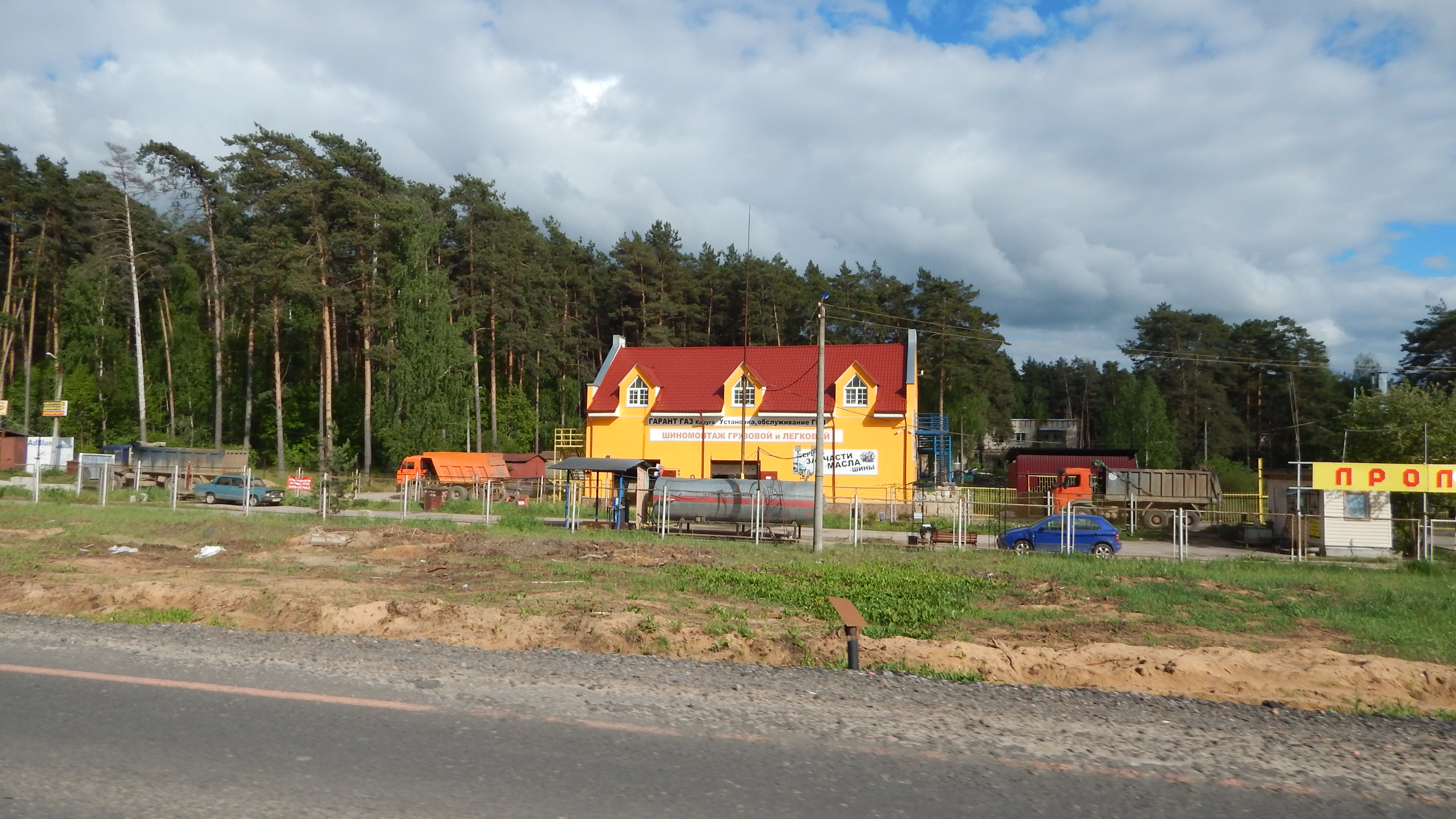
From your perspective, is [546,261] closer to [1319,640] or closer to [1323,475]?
[1323,475]

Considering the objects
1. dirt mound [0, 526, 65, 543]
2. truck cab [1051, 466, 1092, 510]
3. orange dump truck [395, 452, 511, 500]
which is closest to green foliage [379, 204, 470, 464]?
orange dump truck [395, 452, 511, 500]

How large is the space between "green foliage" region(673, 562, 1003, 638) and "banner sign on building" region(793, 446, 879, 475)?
23.0 meters

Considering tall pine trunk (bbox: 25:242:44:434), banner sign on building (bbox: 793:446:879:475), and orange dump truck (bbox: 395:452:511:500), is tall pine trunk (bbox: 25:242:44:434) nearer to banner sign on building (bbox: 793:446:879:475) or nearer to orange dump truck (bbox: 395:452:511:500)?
orange dump truck (bbox: 395:452:511:500)

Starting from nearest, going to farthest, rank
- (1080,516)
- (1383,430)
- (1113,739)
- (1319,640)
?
(1113,739), (1319,640), (1080,516), (1383,430)

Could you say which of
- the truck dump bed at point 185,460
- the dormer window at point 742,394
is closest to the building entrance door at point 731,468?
the dormer window at point 742,394

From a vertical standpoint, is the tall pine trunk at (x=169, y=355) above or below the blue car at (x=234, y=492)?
above

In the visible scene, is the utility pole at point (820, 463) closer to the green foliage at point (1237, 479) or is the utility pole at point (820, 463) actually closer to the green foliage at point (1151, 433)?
the green foliage at point (1237, 479)

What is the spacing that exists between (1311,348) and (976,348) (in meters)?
32.0

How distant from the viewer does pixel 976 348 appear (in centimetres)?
7100

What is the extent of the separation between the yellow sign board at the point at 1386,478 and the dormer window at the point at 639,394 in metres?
30.8

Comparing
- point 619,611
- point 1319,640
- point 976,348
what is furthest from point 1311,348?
point 619,611

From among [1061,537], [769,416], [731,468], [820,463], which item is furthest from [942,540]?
[731,468]

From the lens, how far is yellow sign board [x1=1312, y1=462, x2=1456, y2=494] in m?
27.4

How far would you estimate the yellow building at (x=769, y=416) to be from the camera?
4488 centimetres
